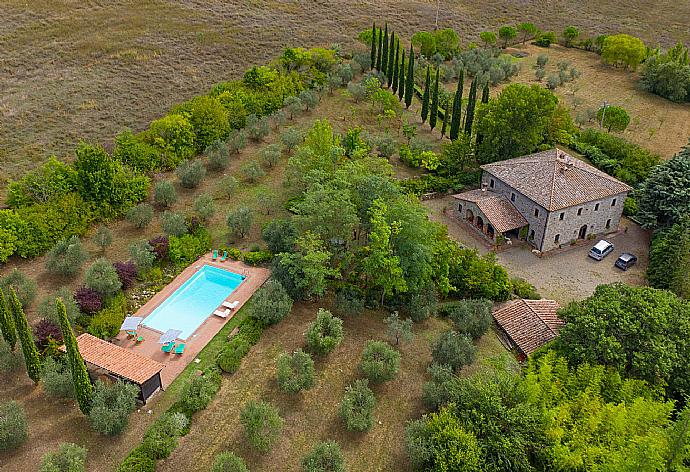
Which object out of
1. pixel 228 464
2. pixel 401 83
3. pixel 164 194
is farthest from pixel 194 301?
pixel 401 83

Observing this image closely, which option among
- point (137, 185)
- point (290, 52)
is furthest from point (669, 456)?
point (290, 52)

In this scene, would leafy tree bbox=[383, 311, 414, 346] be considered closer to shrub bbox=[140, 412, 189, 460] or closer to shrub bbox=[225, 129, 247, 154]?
shrub bbox=[140, 412, 189, 460]

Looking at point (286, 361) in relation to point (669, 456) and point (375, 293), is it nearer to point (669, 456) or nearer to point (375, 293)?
point (375, 293)

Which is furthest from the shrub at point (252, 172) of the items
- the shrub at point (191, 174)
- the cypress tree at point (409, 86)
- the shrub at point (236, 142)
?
the cypress tree at point (409, 86)

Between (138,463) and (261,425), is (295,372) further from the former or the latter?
(138,463)

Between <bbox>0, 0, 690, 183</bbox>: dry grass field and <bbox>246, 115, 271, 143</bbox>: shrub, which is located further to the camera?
<bbox>0, 0, 690, 183</bbox>: dry grass field

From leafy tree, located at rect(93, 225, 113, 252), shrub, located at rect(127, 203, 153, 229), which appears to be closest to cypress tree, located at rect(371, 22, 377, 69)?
shrub, located at rect(127, 203, 153, 229)
